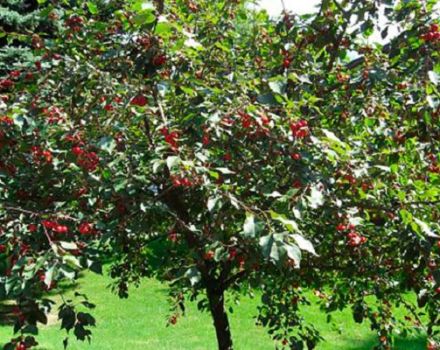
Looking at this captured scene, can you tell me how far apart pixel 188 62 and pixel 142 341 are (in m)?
5.00

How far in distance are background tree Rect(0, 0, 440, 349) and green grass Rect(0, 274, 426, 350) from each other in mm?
2762

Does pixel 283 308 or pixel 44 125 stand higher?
pixel 44 125

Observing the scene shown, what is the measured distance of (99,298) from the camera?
33.9 ft

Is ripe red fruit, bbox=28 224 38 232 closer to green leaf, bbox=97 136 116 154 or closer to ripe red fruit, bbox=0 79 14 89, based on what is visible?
green leaf, bbox=97 136 116 154

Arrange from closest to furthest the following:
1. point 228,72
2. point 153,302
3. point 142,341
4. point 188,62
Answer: point 188,62, point 228,72, point 142,341, point 153,302

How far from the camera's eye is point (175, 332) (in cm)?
759

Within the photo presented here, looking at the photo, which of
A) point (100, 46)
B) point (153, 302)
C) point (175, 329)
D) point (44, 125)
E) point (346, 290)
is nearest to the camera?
point (44, 125)

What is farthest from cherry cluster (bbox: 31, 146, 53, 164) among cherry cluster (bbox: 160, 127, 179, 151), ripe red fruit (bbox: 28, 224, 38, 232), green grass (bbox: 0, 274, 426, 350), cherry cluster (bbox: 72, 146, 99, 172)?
green grass (bbox: 0, 274, 426, 350)

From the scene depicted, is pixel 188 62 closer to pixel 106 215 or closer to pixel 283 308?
pixel 106 215

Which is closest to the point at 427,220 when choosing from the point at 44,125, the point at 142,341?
the point at 44,125

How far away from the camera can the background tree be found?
2.47 metres

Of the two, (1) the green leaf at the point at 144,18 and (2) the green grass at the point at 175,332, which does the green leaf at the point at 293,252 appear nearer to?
(1) the green leaf at the point at 144,18

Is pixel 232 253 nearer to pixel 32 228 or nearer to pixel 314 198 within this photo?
pixel 314 198

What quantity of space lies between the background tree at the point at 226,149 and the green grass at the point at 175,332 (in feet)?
9.06
